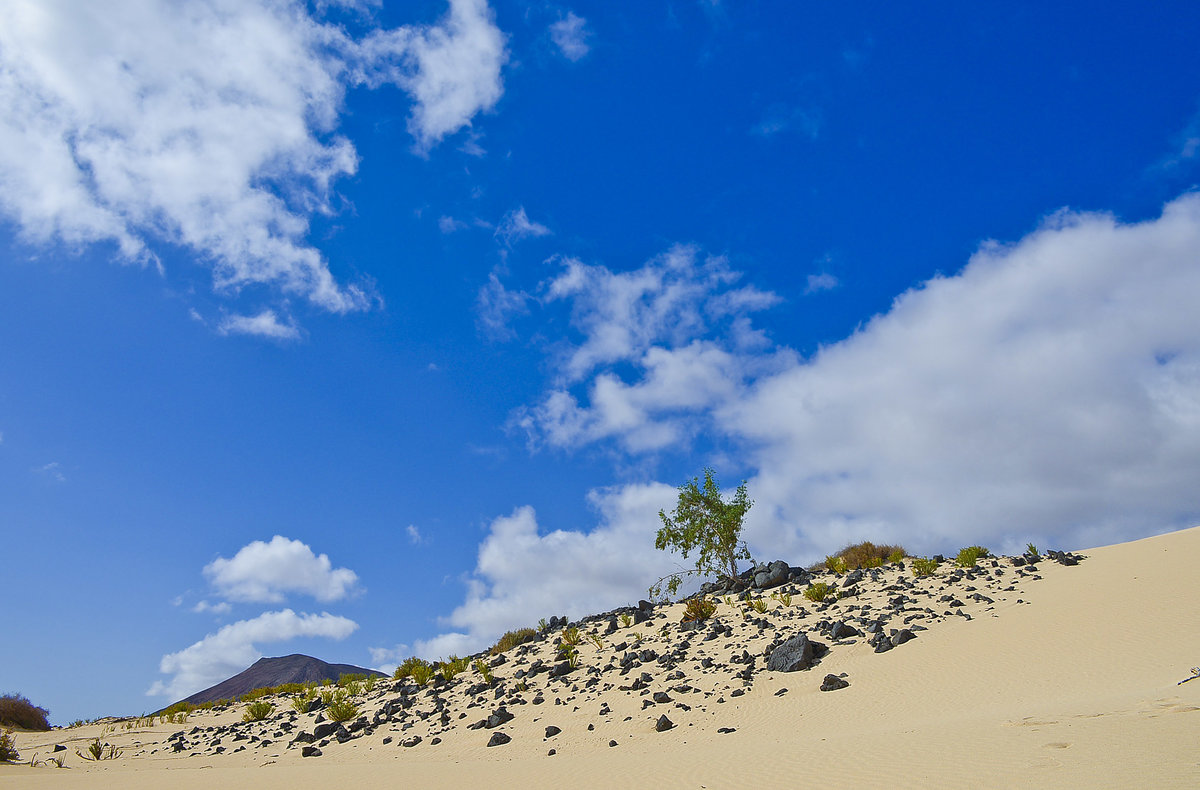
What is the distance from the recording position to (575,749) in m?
13.2

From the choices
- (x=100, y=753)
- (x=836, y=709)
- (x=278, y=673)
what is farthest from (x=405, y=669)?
(x=278, y=673)

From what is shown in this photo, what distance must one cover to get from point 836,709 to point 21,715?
127ft

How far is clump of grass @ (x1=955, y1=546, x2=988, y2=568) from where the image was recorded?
22625 mm

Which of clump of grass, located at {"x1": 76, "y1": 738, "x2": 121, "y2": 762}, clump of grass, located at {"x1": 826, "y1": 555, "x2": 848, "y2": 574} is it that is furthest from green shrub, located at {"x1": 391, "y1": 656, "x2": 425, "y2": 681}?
clump of grass, located at {"x1": 826, "y1": 555, "x2": 848, "y2": 574}

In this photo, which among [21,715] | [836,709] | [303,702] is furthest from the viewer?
→ [21,715]

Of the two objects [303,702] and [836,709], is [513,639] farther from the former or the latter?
[836,709]

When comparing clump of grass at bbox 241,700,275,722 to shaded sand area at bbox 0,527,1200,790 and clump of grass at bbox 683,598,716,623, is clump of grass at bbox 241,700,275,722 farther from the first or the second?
clump of grass at bbox 683,598,716,623

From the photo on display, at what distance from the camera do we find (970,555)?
75.3 ft

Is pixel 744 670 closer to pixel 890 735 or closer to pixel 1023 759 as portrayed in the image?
pixel 890 735

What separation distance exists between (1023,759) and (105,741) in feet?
99.7

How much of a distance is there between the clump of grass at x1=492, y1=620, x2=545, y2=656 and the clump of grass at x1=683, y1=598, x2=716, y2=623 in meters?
8.26

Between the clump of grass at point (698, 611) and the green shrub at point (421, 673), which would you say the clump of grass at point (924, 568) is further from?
the green shrub at point (421, 673)

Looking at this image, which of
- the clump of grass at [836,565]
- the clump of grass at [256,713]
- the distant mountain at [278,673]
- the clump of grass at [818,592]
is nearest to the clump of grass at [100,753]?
the clump of grass at [256,713]

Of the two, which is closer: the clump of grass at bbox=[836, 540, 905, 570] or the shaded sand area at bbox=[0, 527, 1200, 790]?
the shaded sand area at bbox=[0, 527, 1200, 790]
